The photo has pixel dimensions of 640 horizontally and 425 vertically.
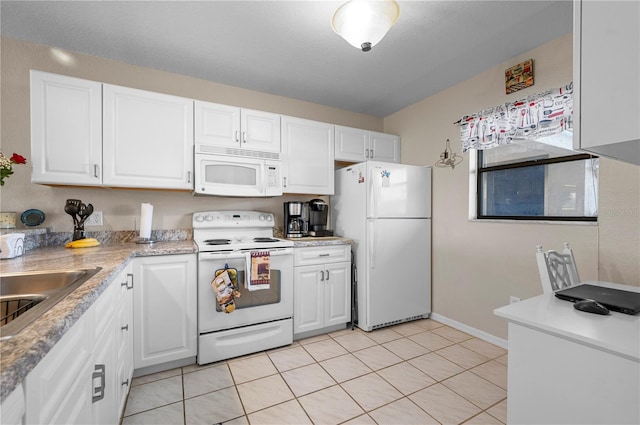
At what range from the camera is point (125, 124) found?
7.32ft

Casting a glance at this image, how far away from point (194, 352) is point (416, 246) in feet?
7.40

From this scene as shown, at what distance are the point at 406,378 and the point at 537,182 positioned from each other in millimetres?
1877

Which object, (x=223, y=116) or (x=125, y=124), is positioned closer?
(x=125, y=124)

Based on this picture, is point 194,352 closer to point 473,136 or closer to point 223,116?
point 223,116

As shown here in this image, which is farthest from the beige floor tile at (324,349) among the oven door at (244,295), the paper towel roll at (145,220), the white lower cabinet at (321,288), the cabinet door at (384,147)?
the cabinet door at (384,147)

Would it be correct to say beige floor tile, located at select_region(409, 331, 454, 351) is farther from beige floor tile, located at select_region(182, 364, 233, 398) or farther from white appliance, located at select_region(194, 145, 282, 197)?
white appliance, located at select_region(194, 145, 282, 197)

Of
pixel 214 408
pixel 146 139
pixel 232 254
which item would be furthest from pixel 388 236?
pixel 146 139

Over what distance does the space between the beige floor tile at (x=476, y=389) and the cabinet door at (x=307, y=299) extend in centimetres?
115

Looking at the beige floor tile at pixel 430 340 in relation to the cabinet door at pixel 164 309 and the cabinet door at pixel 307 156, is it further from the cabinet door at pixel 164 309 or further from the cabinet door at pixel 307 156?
the cabinet door at pixel 164 309

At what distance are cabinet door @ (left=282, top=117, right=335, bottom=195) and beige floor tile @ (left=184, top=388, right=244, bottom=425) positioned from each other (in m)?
1.75

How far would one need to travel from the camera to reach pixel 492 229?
258 centimetres

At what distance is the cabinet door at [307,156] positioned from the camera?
2885 mm

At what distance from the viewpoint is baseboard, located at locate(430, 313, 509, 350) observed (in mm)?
2500

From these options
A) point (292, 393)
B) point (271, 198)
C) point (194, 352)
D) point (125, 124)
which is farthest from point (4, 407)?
point (271, 198)
